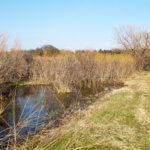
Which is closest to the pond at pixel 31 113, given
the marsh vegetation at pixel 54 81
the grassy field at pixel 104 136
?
the marsh vegetation at pixel 54 81

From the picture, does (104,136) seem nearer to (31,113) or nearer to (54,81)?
(31,113)

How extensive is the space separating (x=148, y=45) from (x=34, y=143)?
2497cm

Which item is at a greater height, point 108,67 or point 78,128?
point 108,67

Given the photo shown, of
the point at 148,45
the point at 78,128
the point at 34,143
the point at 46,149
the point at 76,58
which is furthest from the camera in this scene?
the point at 148,45

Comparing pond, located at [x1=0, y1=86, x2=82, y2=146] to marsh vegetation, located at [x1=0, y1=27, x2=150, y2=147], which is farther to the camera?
marsh vegetation, located at [x1=0, y1=27, x2=150, y2=147]

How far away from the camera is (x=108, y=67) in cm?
1202

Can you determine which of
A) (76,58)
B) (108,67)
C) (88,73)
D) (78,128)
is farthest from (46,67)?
(78,128)

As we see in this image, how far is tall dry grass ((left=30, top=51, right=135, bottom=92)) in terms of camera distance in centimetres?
862

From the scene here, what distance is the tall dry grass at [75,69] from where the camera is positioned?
28.3 feet

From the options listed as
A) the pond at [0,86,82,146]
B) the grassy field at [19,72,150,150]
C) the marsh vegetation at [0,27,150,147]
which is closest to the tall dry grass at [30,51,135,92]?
the marsh vegetation at [0,27,150,147]

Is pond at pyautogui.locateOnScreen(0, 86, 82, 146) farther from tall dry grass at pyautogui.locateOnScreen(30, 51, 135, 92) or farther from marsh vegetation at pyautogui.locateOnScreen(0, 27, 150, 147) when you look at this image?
tall dry grass at pyautogui.locateOnScreen(30, 51, 135, 92)

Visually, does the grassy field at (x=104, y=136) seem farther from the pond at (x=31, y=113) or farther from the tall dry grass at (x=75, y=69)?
the tall dry grass at (x=75, y=69)

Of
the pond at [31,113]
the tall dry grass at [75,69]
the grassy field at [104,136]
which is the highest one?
the tall dry grass at [75,69]

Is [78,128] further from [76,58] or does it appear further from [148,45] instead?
[148,45]
